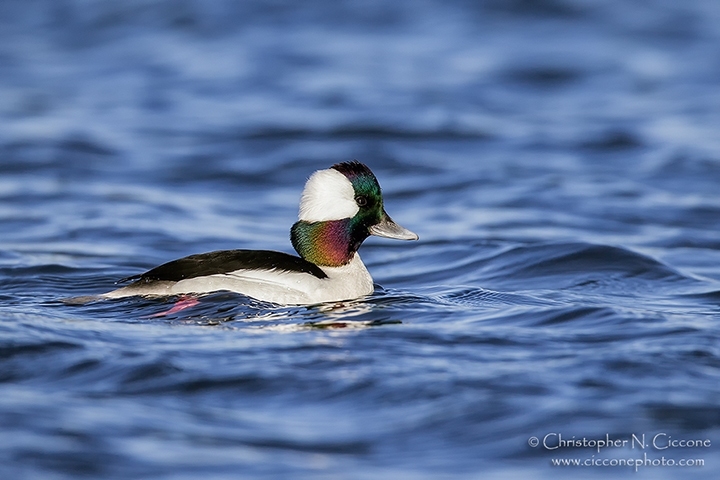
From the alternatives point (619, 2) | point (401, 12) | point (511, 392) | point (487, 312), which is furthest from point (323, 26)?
point (511, 392)

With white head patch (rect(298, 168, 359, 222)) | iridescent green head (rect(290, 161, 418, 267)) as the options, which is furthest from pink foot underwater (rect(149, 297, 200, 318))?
white head patch (rect(298, 168, 359, 222))

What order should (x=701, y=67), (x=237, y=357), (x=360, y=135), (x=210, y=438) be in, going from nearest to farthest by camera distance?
(x=210, y=438), (x=237, y=357), (x=360, y=135), (x=701, y=67)

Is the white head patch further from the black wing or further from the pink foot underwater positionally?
the pink foot underwater

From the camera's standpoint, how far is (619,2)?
2259 cm

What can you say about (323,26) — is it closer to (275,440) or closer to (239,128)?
(239,128)

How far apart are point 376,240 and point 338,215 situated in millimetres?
3401

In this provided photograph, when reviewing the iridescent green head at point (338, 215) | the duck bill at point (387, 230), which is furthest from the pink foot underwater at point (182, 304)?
the duck bill at point (387, 230)

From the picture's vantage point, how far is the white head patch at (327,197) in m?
7.93

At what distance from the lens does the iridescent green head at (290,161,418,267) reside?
795 centimetres

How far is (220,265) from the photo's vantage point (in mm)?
7559

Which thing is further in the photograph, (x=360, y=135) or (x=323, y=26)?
(x=323, y=26)

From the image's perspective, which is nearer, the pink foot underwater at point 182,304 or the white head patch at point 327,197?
the pink foot underwater at point 182,304

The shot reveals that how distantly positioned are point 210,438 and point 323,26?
55.1 ft

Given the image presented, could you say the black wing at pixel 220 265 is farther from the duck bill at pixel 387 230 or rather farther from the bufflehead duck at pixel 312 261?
the duck bill at pixel 387 230
